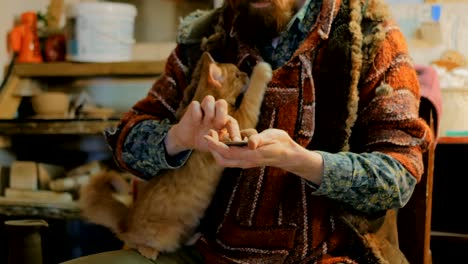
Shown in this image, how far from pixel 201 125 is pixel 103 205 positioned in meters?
0.43

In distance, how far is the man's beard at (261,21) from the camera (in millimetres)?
1146

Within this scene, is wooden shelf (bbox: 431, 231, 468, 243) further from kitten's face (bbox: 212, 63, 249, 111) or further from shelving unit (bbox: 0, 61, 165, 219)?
shelving unit (bbox: 0, 61, 165, 219)

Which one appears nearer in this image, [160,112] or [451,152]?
[160,112]

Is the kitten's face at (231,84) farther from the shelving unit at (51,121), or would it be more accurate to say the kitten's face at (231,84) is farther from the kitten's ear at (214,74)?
the shelving unit at (51,121)

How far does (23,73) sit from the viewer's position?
2098mm

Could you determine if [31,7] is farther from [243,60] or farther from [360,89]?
[360,89]

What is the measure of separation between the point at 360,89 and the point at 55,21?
→ 60.3 inches

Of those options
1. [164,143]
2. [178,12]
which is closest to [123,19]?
[178,12]

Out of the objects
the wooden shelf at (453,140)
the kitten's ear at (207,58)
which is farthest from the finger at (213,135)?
the wooden shelf at (453,140)

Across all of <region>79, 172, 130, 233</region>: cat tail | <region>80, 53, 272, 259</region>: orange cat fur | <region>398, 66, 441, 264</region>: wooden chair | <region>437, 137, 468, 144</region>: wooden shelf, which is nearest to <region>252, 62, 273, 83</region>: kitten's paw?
<region>80, 53, 272, 259</region>: orange cat fur

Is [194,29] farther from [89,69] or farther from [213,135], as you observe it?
[89,69]

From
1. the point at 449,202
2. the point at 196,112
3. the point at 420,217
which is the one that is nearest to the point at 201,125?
the point at 196,112

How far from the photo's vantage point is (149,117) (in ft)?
4.07

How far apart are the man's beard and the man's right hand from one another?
234 mm
